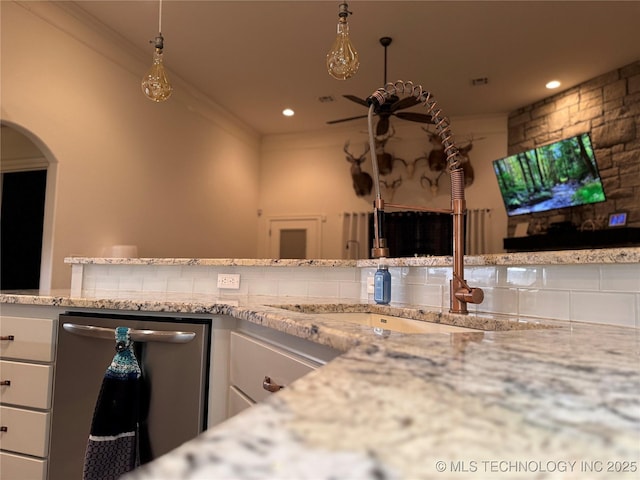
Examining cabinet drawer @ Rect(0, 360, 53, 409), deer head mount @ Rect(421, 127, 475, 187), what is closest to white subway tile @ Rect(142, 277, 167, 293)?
cabinet drawer @ Rect(0, 360, 53, 409)

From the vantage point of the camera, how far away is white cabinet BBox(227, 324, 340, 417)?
0.89 meters

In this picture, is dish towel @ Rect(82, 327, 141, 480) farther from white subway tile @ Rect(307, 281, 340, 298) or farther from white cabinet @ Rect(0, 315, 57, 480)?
white subway tile @ Rect(307, 281, 340, 298)

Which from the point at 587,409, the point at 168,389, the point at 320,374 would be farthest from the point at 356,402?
the point at 168,389

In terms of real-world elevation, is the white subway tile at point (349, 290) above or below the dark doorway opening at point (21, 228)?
below

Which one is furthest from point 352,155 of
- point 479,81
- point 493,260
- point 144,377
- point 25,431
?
point 25,431

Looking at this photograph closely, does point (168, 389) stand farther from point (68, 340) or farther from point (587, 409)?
point (587, 409)

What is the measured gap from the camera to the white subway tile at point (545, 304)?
3.27 ft

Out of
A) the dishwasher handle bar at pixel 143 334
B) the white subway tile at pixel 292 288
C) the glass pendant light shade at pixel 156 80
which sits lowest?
the dishwasher handle bar at pixel 143 334

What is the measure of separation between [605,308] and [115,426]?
4.53 feet

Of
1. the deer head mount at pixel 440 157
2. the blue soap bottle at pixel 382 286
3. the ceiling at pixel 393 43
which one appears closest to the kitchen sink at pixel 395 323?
the blue soap bottle at pixel 382 286

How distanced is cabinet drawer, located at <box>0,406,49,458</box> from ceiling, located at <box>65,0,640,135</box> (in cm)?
300

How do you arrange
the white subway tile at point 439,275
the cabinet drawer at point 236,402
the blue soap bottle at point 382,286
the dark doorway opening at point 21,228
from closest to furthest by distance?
1. the cabinet drawer at point 236,402
2. the white subway tile at point 439,275
3. the blue soap bottle at point 382,286
4. the dark doorway opening at point 21,228

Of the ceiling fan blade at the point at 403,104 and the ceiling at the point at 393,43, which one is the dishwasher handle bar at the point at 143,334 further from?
the ceiling at the point at 393,43

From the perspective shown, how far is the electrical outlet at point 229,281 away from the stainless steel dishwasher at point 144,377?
53cm
